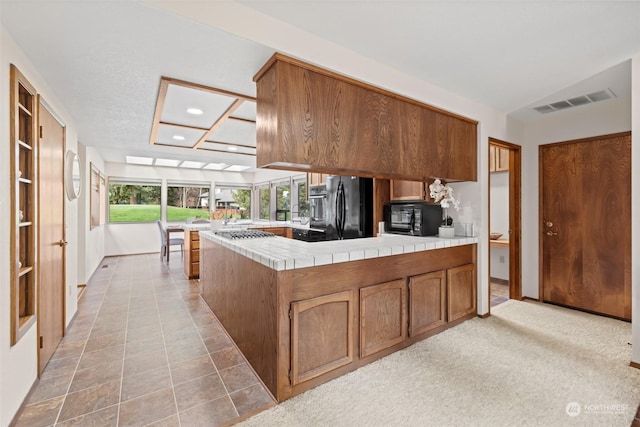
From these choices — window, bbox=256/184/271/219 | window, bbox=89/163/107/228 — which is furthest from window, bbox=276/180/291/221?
window, bbox=89/163/107/228

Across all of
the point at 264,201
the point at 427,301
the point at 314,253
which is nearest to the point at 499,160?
the point at 427,301

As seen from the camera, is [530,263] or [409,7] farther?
[530,263]

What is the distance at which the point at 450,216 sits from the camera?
134 inches

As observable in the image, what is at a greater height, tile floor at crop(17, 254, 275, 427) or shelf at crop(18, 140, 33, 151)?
shelf at crop(18, 140, 33, 151)

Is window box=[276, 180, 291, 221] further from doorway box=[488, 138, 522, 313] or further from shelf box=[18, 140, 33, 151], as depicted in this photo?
shelf box=[18, 140, 33, 151]

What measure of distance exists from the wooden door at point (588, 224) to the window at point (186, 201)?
7845 millimetres

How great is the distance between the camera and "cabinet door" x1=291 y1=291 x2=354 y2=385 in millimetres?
1827

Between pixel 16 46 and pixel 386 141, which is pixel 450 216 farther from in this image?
pixel 16 46

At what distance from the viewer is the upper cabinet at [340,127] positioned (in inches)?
77.5

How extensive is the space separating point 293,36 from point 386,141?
1.07 meters

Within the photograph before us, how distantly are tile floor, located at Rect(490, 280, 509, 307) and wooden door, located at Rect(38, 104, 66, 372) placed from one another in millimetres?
4439

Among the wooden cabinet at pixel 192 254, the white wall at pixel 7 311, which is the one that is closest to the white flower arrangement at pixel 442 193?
the white wall at pixel 7 311

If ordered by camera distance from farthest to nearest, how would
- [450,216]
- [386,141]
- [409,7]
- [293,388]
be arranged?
1. [450,216]
2. [386,141]
3. [293,388]
4. [409,7]

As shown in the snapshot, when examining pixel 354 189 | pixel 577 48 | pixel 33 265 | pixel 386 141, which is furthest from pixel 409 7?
pixel 33 265
